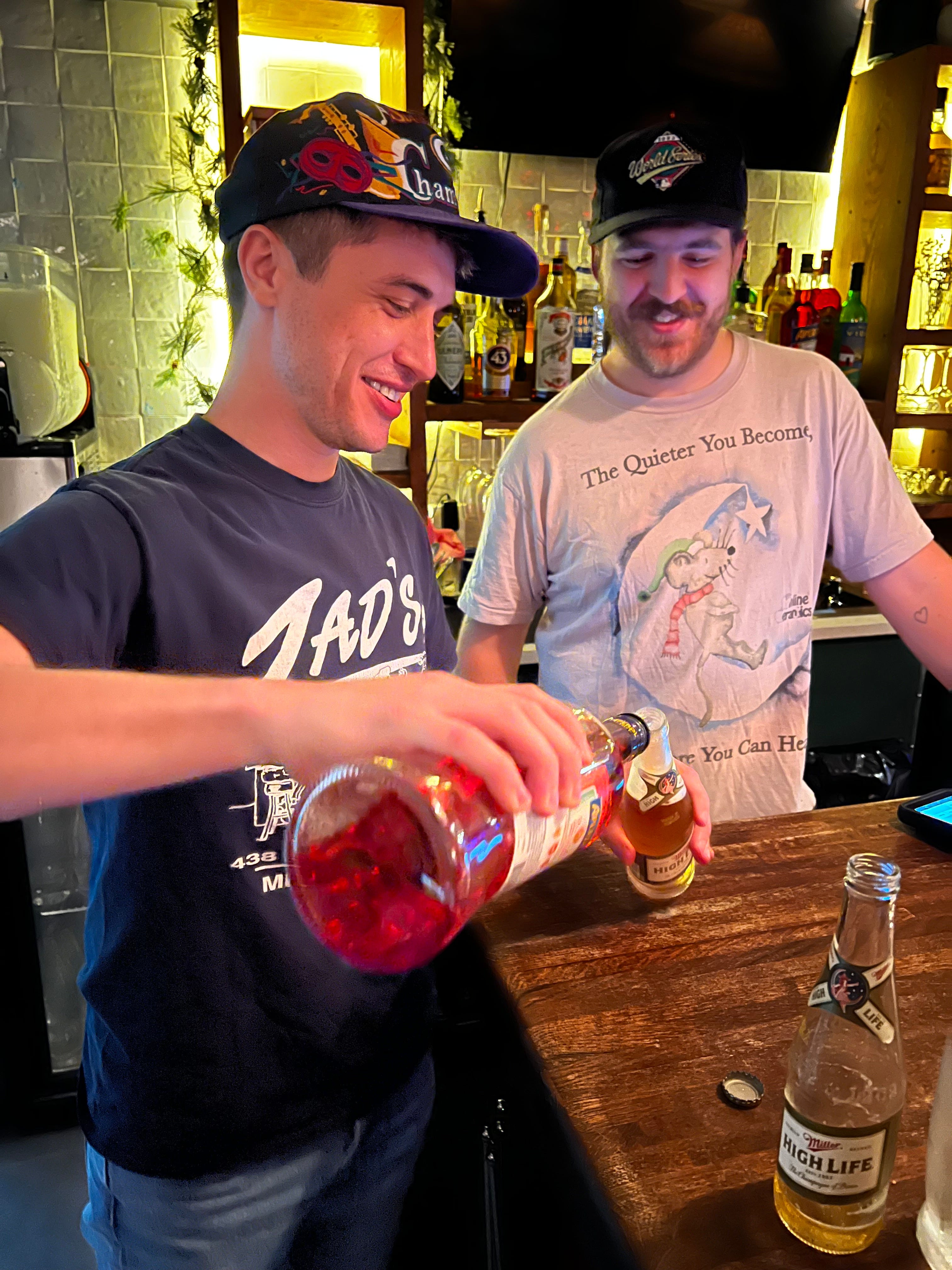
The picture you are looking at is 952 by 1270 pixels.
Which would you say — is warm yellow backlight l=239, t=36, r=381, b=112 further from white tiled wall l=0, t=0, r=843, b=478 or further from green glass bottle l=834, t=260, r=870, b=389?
green glass bottle l=834, t=260, r=870, b=389

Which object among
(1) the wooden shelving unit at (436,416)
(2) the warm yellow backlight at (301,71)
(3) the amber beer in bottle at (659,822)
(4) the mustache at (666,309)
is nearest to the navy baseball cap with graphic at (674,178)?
(4) the mustache at (666,309)

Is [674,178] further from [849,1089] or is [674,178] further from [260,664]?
[849,1089]

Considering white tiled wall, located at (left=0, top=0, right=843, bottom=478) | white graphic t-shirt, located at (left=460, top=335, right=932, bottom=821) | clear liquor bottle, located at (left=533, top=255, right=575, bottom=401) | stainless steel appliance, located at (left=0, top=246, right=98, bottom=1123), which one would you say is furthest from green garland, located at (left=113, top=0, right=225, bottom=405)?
white graphic t-shirt, located at (left=460, top=335, right=932, bottom=821)

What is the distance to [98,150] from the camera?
245cm

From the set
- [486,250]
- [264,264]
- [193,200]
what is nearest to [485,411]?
[193,200]

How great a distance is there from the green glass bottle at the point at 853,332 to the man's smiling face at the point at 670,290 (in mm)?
1575

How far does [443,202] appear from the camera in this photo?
988 mm

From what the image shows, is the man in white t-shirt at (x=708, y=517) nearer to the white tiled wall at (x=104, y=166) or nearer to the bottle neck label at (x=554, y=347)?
the bottle neck label at (x=554, y=347)

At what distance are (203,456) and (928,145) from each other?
2698mm

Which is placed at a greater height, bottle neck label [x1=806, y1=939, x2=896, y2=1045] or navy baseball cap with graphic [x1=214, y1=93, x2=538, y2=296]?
navy baseball cap with graphic [x1=214, y1=93, x2=538, y2=296]

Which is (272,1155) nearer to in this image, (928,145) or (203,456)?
(203,456)

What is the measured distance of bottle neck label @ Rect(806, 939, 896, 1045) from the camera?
2.02ft

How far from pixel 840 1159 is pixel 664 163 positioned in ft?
4.31

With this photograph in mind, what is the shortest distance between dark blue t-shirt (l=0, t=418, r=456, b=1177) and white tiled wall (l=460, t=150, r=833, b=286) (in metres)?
2.15
